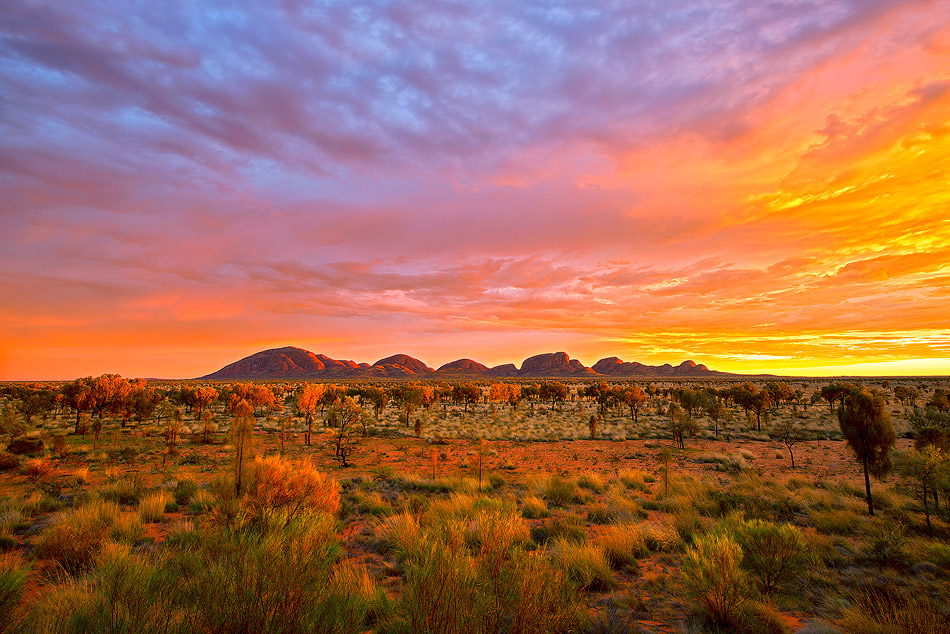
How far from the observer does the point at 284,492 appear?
28.3 feet

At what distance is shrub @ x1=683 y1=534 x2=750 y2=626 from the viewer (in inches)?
227

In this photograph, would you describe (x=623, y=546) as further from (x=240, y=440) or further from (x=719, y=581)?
(x=240, y=440)

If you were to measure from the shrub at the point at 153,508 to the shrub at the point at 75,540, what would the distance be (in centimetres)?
135

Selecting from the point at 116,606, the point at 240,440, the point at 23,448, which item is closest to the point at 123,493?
the point at 240,440

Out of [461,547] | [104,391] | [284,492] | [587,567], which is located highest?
[104,391]

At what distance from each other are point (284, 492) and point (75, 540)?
12.2 ft

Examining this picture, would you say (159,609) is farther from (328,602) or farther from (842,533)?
(842,533)

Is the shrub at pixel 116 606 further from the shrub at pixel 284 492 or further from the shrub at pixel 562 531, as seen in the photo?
the shrub at pixel 562 531

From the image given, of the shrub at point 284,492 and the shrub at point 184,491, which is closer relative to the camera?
the shrub at point 284,492

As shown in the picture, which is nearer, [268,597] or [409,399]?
[268,597]

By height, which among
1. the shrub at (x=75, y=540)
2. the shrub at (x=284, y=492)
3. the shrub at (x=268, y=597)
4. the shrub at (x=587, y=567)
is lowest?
the shrub at (x=587, y=567)

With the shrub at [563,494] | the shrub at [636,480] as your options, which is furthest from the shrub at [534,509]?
the shrub at [636,480]

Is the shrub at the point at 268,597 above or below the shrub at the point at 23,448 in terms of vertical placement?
above

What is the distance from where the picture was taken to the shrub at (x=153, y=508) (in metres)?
10.1
